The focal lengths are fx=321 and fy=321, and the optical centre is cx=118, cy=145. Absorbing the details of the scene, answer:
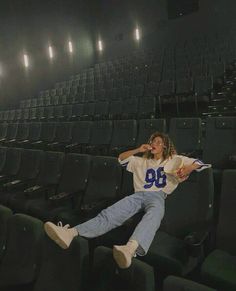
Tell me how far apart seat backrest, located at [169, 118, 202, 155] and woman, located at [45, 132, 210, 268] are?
2.07 feet

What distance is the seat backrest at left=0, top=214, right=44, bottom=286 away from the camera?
1.24 m

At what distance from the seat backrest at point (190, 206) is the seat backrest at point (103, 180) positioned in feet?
1.27

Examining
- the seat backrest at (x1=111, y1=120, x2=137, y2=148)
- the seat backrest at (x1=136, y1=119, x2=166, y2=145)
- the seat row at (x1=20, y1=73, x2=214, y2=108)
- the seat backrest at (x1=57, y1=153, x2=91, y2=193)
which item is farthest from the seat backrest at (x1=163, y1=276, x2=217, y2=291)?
the seat row at (x1=20, y1=73, x2=214, y2=108)

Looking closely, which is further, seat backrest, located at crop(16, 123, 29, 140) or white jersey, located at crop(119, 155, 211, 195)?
seat backrest, located at crop(16, 123, 29, 140)

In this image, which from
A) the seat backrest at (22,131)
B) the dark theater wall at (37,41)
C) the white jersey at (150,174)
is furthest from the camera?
the dark theater wall at (37,41)

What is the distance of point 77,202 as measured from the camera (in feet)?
6.56

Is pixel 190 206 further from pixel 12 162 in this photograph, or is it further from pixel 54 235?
pixel 12 162

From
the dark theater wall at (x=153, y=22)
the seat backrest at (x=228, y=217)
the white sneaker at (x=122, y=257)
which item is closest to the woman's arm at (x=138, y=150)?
the seat backrest at (x=228, y=217)

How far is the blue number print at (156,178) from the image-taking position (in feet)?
5.22

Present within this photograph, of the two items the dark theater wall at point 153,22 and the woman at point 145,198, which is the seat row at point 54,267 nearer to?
the woman at point 145,198

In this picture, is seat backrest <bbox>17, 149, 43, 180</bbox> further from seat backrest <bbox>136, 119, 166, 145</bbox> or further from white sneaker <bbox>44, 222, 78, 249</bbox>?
white sneaker <bbox>44, 222, 78, 249</bbox>

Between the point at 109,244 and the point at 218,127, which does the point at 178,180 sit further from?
the point at 218,127

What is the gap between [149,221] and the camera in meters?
1.34

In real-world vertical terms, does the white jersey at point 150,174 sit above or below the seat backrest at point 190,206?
above
